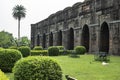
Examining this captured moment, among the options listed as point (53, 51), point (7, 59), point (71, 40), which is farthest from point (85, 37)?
point (7, 59)

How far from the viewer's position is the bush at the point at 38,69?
8.58 metres

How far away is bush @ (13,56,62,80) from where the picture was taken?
8.58m

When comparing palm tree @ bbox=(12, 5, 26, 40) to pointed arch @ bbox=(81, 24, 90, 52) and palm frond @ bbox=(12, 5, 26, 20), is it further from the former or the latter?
pointed arch @ bbox=(81, 24, 90, 52)

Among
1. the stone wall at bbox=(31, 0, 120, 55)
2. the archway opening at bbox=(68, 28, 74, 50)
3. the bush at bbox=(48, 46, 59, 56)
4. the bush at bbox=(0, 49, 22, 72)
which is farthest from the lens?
the archway opening at bbox=(68, 28, 74, 50)

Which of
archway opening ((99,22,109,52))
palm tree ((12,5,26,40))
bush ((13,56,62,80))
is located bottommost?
bush ((13,56,62,80))

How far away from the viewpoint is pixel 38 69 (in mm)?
8594

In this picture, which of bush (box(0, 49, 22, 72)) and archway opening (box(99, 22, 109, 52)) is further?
archway opening (box(99, 22, 109, 52))

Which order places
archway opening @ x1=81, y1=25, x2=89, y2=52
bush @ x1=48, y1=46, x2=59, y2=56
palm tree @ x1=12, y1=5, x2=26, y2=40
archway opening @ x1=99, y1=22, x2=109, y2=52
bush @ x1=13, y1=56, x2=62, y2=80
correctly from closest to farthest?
1. bush @ x1=13, y1=56, x2=62, y2=80
2. archway opening @ x1=99, y1=22, x2=109, y2=52
3. bush @ x1=48, y1=46, x2=59, y2=56
4. archway opening @ x1=81, y1=25, x2=89, y2=52
5. palm tree @ x1=12, y1=5, x2=26, y2=40

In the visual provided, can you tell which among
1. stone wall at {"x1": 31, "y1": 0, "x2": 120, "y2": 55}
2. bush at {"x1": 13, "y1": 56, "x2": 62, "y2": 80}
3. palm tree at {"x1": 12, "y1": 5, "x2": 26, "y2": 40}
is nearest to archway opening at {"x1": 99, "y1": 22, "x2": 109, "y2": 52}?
stone wall at {"x1": 31, "y1": 0, "x2": 120, "y2": 55}

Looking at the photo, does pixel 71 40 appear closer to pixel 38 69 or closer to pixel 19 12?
pixel 38 69

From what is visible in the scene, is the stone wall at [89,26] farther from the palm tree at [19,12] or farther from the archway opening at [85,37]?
the palm tree at [19,12]

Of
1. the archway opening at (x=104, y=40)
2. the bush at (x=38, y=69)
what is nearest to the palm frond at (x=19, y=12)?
the archway opening at (x=104, y=40)

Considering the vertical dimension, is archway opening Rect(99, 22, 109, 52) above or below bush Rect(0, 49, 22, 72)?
above

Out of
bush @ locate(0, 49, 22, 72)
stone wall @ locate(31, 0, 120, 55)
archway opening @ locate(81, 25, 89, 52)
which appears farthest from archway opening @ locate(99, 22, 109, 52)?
bush @ locate(0, 49, 22, 72)
